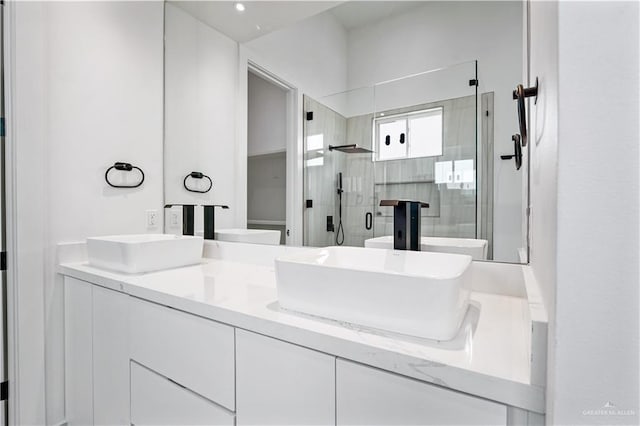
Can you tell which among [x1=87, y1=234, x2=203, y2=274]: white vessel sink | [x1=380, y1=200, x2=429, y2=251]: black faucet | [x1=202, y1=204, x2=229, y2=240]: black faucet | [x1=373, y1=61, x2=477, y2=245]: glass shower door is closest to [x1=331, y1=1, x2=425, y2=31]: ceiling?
[x1=373, y1=61, x2=477, y2=245]: glass shower door

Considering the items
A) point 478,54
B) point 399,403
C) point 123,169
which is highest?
point 478,54

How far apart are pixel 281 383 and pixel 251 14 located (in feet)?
5.73

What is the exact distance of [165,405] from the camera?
1.03 metres

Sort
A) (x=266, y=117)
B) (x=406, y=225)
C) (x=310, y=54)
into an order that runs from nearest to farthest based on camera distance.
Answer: (x=406, y=225) → (x=310, y=54) → (x=266, y=117)

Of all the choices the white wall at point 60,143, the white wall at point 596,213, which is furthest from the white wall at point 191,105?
the white wall at point 596,213

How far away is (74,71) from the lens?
1513 millimetres

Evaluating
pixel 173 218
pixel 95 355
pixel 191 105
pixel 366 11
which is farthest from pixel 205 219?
pixel 366 11

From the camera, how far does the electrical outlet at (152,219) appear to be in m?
1.81

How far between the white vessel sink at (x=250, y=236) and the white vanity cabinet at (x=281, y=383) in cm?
73

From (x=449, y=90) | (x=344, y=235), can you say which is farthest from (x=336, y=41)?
(x=344, y=235)

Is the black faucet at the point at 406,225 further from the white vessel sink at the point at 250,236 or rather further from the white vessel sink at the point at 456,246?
the white vessel sink at the point at 250,236

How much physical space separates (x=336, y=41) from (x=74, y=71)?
49.0 inches

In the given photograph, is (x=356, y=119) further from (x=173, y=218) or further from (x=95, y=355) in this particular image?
(x=95, y=355)

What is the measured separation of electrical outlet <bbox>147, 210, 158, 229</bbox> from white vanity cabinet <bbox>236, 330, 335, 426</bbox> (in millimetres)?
1254
